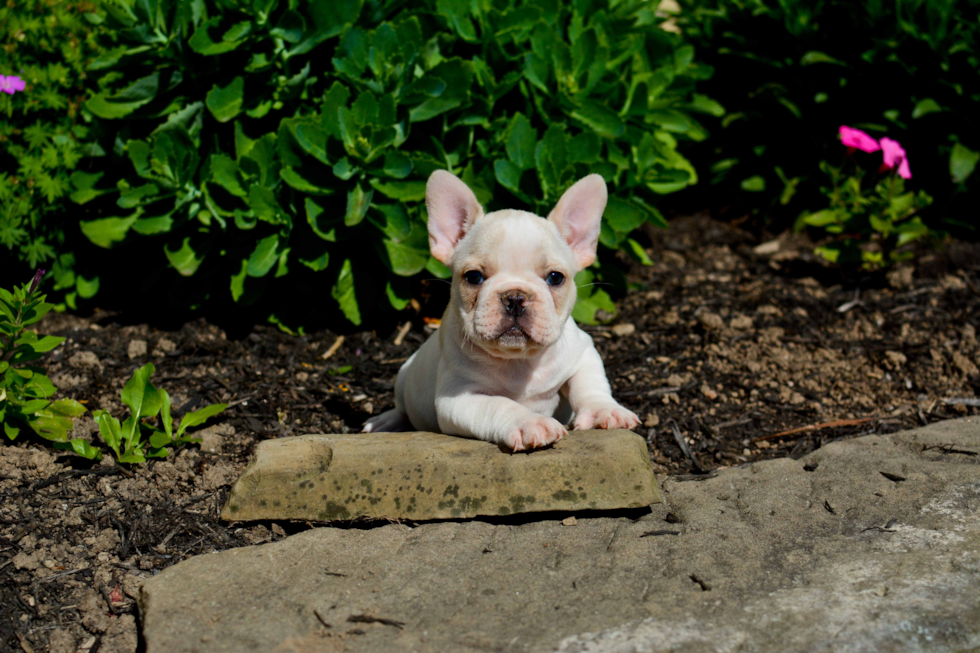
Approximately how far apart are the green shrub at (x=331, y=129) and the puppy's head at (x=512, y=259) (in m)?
1.09

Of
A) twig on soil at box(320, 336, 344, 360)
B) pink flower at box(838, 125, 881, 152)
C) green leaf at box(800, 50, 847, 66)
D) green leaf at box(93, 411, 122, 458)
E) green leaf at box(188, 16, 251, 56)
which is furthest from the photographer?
green leaf at box(800, 50, 847, 66)

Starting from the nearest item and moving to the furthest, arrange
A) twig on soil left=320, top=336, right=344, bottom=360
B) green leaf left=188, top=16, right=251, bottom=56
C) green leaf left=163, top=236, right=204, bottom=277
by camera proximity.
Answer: green leaf left=188, top=16, right=251, bottom=56 < green leaf left=163, top=236, right=204, bottom=277 < twig on soil left=320, top=336, right=344, bottom=360

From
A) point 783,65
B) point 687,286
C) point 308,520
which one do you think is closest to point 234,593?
point 308,520

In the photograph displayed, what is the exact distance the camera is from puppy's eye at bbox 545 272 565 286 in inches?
163

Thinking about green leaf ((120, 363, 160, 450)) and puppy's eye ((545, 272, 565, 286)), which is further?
green leaf ((120, 363, 160, 450))

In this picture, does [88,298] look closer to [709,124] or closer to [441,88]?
[441,88]

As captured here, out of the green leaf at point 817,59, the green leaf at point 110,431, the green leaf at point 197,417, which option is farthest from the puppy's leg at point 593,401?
the green leaf at point 817,59

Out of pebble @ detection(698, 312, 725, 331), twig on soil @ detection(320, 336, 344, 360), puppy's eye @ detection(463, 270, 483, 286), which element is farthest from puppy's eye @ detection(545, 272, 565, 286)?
pebble @ detection(698, 312, 725, 331)

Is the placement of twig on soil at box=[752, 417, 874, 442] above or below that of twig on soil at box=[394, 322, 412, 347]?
below

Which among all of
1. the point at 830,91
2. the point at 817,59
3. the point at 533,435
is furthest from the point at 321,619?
the point at 830,91

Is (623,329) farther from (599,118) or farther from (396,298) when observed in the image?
(396,298)

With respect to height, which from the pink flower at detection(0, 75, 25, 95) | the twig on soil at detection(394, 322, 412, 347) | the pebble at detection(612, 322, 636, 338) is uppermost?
the pink flower at detection(0, 75, 25, 95)

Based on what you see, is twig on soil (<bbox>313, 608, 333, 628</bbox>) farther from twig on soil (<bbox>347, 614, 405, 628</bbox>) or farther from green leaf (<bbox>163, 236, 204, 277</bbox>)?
green leaf (<bbox>163, 236, 204, 277</bbox>)

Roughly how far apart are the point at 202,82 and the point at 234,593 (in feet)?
12.8
